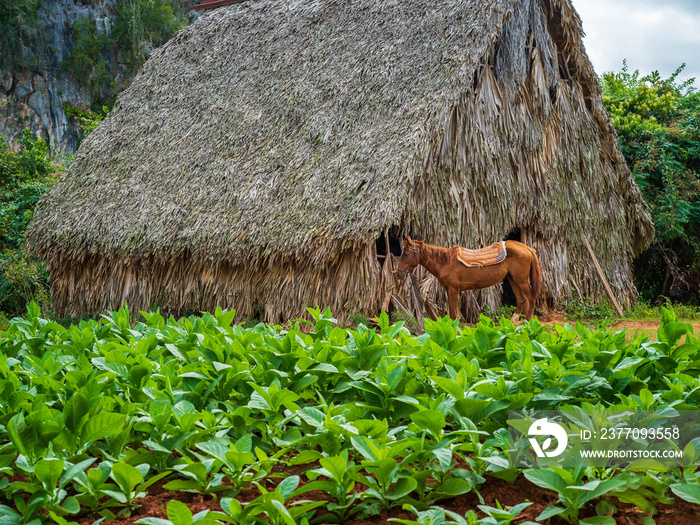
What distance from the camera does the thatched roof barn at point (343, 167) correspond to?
23.7 feet

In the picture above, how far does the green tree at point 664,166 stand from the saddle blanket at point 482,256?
6.35 meters

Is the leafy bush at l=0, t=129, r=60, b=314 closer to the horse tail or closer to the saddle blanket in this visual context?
the saddle blanket

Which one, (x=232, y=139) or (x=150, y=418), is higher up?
(x=232, y=139)

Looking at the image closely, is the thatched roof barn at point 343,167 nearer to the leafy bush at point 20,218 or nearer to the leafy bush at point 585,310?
the leafy bush at point 585,310

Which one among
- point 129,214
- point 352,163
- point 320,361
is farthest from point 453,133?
point 320,361

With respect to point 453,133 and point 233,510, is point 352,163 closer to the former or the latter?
point 453,133

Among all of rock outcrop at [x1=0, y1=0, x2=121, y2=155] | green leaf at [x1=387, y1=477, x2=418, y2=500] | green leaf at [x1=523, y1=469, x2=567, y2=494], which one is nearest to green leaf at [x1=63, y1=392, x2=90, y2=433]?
green leaf at [x1=387, y1=477, x2=418, y2=500]

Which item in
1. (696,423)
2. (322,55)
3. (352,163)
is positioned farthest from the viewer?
(322,55)

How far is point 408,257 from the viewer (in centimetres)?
663

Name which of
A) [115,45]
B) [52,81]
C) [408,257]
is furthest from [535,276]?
[115,45]

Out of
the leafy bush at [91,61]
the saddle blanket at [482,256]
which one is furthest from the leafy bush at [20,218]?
the leafy bush at [91,61]

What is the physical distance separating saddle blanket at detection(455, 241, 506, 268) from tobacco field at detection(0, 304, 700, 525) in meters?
4.01

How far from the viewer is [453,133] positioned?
766 centimetres

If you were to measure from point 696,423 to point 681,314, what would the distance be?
28.8 feet
